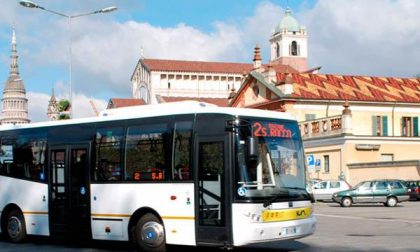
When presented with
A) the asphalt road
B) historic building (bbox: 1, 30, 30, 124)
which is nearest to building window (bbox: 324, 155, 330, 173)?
the asphalt road

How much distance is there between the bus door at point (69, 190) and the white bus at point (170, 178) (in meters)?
0.02

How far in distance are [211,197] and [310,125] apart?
4243cm

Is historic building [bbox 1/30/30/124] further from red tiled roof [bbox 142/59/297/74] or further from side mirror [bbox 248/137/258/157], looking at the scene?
side mirror [bbox 248/137/258/157]

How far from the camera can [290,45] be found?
162 m

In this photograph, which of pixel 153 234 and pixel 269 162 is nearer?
pixel 269 162

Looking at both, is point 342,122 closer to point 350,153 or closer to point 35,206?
point 350,153

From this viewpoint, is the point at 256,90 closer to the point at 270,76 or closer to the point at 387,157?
the point at 270,76

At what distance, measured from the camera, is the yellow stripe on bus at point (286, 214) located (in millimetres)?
13680

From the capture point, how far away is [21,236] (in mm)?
17891

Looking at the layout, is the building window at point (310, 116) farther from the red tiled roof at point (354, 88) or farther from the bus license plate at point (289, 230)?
the bus license plate at point (289, 230)

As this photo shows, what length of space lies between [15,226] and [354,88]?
47.7 m

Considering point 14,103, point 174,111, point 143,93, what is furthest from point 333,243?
point 14,103

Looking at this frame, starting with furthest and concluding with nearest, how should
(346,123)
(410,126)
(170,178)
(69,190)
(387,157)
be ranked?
(410,126) → (387,157) → (346,123) → (69,190) → (170,178)

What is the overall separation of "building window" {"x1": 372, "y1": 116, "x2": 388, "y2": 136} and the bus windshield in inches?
1778
